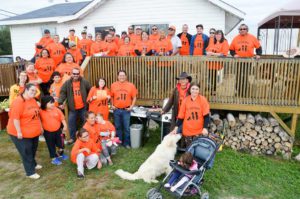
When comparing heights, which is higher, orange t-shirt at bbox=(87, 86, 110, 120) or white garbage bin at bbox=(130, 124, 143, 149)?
orange t-shirt at bbox=(87, 86, 110, 120)

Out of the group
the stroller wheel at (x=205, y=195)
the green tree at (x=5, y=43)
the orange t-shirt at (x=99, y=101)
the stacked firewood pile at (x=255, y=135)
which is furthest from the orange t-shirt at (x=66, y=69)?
the green tree at (x=5, y=43)

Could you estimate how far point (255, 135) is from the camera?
22.1ft

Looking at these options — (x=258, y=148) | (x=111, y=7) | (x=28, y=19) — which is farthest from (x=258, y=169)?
(x=28, y=19)

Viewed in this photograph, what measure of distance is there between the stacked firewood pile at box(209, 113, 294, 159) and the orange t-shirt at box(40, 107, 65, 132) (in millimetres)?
3760

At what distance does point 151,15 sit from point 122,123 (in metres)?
6.43

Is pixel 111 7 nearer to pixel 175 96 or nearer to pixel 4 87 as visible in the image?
pixel 4 87

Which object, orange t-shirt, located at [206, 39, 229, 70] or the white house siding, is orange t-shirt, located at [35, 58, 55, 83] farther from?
the white house siding

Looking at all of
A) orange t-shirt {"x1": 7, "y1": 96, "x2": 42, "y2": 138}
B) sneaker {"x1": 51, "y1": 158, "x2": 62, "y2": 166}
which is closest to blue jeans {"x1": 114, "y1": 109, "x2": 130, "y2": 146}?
sneaker {"x1": 51, "y1": 158, "x2": 62, "y2": 166}

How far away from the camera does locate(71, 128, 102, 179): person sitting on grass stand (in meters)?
5.27

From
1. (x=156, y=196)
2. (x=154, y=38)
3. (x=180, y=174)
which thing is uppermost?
(x=154, y=38)

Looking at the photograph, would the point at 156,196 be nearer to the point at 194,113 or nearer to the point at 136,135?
the point at 194,113

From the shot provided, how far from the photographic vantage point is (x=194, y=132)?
539 cm

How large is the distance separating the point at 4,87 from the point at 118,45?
416cm

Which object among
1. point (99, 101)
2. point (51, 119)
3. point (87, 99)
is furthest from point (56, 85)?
point (51, 119)
